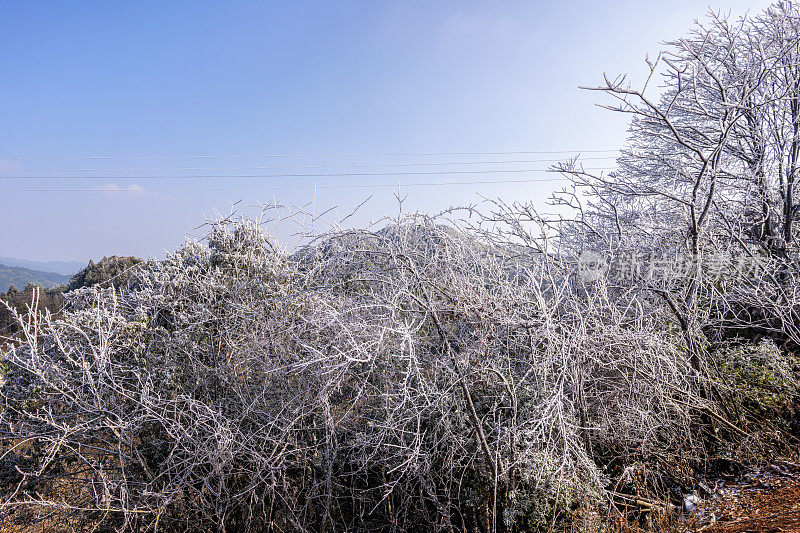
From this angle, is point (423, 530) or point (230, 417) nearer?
point (423, 530)

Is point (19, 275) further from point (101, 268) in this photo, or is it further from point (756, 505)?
point (756, 505)

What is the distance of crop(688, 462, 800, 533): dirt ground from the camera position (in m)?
3.57

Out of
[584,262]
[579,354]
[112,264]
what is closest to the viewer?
[579,354]

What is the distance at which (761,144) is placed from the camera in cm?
650

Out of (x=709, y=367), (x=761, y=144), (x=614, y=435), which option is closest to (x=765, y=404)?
(x=709, y=367)

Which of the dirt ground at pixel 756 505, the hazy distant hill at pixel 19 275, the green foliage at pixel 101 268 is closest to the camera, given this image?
the dirt ground at pixel 756 505

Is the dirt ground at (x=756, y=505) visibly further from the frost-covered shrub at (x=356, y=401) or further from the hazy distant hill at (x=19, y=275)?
the hazy distant hill at (x=19, y=275)

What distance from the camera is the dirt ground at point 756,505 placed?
140 inches

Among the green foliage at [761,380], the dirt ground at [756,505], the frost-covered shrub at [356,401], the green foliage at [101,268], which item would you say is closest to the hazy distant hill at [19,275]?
the green foliage at [101,268]

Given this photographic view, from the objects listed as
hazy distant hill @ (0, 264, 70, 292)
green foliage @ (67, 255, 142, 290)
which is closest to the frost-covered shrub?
green foliage @ (67, 255, 142, 290)

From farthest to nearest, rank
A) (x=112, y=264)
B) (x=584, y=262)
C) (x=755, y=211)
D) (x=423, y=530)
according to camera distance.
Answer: (x=112, y=264) < (x=755, y=211) < (x=584, y=262) < (x=423, y=530)

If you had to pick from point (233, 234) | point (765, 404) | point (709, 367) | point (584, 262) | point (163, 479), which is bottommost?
point (163, 479)

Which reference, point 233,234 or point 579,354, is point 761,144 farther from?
point 233,234

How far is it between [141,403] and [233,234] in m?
2.64
